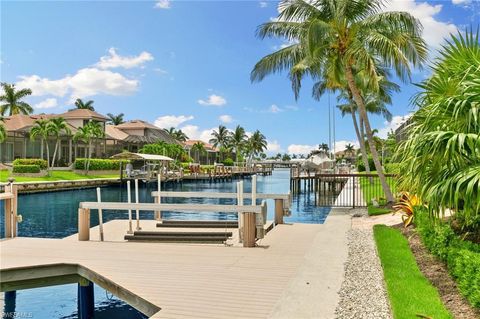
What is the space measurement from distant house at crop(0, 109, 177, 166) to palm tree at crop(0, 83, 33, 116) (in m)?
6.96

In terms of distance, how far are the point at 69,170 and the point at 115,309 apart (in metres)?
43.4

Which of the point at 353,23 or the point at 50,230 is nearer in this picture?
the point at 353,23

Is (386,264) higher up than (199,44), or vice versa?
(199,44)

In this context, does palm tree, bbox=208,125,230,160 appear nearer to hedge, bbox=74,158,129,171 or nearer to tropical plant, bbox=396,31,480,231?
hedge, bbox=74,158,129,171

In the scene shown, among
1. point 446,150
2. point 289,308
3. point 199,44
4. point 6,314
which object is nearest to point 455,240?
point 446,150

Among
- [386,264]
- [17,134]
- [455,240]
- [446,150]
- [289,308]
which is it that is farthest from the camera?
[17,134]

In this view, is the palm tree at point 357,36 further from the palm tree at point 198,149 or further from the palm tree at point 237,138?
the palm tree at point 237,138

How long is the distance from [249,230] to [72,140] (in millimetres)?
46682

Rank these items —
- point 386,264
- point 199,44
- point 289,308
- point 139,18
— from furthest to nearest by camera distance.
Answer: point 199,44
point 139,18
point 386,264
point 289,308

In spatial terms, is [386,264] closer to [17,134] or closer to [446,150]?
[446,150]

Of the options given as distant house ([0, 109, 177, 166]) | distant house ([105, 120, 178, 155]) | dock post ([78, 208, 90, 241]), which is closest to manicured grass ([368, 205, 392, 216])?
dock post ([78, 208, 90, 241])

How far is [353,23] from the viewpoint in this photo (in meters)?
16.0

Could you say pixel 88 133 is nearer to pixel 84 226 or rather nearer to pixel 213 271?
pixel 84 226

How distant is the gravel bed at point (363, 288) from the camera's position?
4824 millimetres
